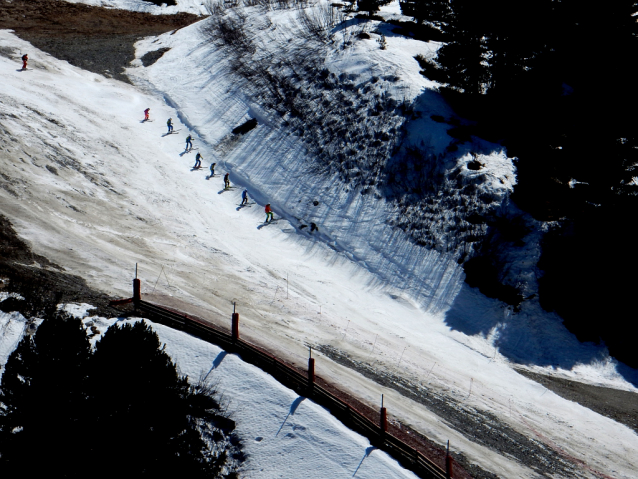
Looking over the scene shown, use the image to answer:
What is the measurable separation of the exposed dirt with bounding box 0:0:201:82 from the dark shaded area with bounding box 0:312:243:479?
1504 inches

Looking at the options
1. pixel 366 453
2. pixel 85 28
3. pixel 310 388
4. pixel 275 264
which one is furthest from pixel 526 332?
pixel 85 28

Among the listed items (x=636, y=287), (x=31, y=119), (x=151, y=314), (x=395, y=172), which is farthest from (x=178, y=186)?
(x=636, y=287)

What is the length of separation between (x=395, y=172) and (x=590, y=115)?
11360 millimetres

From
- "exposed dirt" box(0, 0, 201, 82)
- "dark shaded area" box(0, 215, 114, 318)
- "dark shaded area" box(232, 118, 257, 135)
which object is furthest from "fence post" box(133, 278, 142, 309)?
"exposed dirt" box(0, 0, 201, 82)

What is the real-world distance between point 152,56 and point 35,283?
3635 cm

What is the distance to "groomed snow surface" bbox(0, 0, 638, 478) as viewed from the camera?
1861 cm

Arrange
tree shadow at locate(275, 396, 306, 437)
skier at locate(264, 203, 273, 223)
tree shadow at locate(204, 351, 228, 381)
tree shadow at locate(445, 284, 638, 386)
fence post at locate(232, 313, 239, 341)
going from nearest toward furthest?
tree shadow at locate(275, 396, 306, 437)
tree shadow at locate(204, 351, 228, 381)
fence post at locate(232, 313, 239, 341)
tree shadow at locate(445, 284, 638, 386)
skier at locate(264, 203, 273, 223)

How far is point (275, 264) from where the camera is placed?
28.0m

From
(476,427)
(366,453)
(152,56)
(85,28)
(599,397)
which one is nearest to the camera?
(366,453)

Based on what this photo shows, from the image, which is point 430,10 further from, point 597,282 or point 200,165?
point 597,282

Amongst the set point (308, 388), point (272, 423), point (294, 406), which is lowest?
point (272, 423)

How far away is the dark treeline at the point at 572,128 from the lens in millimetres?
26891

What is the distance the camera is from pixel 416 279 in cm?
2888

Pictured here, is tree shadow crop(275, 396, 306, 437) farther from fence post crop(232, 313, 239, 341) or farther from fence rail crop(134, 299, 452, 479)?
fence post crop(232, 313, 239, 341)
